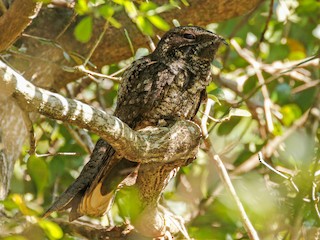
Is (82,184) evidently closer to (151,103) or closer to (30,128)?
(30,128)

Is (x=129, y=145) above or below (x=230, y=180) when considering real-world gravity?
above

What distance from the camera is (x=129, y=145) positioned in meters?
2.12

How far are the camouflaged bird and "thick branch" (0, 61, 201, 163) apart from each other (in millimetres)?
142

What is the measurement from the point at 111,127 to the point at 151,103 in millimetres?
651

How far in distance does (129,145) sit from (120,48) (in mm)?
1400

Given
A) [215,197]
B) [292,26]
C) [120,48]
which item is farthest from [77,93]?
[292,26]

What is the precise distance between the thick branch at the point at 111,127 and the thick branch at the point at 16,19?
2.00ft

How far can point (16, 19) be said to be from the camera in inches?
102

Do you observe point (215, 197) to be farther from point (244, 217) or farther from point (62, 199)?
point (62, 199)

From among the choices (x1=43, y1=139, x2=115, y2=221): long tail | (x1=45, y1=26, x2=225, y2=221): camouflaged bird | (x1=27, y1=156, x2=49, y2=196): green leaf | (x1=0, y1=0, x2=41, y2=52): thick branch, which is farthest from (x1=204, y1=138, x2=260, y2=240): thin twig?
(x1=0, y1=0, x2=41, y2=52): thick branch

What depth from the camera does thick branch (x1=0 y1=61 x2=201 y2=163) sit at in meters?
1.81

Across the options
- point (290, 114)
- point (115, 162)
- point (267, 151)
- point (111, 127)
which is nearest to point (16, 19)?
point (115, 162)

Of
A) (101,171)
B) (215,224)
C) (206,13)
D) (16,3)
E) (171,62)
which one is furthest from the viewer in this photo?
(206,13)

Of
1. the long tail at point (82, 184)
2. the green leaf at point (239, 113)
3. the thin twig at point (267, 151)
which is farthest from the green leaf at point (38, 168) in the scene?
the thin twig at point (267, 151)
